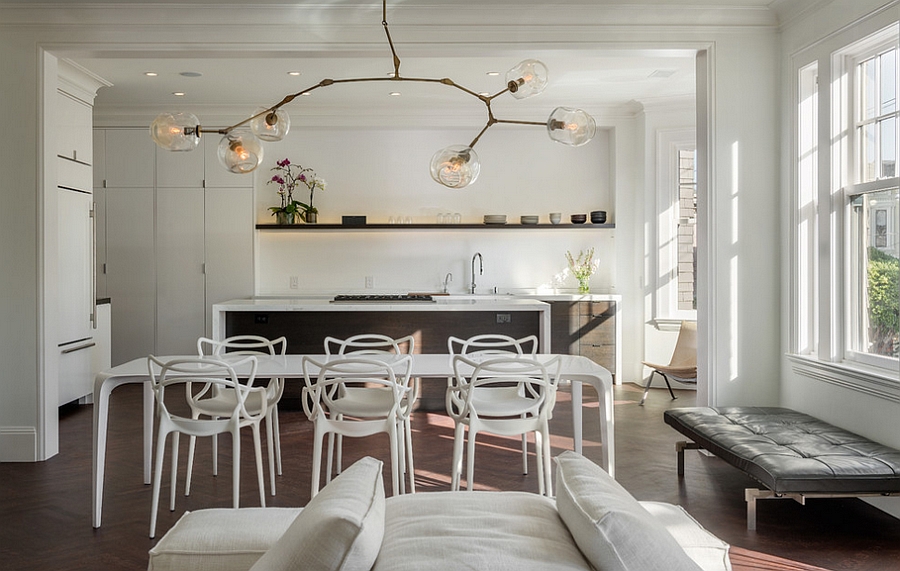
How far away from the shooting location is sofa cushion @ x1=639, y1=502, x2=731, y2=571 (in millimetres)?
1890

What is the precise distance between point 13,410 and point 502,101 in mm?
5185

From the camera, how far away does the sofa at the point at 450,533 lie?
1499 mm

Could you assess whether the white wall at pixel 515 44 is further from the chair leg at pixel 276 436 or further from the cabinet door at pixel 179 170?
the cabinet door at pixel 179 170

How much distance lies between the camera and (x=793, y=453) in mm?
3469

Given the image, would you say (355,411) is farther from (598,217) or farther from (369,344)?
(598,217)

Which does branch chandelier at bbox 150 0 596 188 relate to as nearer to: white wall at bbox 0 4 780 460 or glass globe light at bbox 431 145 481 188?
glass globe light at bbox 431 145 481 188

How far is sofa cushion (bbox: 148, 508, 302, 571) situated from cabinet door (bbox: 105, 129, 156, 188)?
21.4ft

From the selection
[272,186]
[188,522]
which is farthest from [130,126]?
[188,522]

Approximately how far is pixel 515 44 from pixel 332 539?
153 inches

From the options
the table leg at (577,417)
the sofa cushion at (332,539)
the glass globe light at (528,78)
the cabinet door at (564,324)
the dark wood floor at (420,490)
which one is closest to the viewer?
the sofa cushion at (332,539)

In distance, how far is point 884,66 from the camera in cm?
385

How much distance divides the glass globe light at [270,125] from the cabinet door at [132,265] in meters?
4.92

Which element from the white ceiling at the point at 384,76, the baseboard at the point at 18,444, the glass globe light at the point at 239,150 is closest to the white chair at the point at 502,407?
the glass globe light at the point at 239,150

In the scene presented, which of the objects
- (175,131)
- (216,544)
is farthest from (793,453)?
(175,131)
